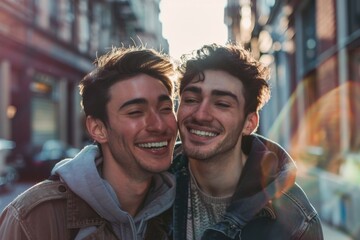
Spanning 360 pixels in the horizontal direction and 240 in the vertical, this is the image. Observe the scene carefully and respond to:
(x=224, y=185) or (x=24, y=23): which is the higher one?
(x=24, y=23)

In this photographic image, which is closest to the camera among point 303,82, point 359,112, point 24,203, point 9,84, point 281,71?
point 24,203

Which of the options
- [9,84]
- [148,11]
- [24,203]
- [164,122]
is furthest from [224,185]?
[148,11]

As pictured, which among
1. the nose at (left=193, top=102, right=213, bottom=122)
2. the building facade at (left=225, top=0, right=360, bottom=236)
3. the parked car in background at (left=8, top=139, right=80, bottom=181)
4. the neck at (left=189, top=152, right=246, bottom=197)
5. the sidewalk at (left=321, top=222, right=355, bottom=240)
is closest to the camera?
the nose at (left=193, top=102, right=213, bottom=122)

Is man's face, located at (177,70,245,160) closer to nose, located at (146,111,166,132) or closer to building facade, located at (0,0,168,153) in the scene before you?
nose, located at (146,111,166,132)

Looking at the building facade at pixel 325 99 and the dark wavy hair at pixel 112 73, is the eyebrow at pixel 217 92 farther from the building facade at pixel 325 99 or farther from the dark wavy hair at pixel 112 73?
the building facade at pixel 325 99

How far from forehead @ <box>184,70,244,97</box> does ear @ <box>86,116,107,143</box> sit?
612 mm

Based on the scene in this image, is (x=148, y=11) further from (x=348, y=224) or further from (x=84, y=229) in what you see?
(x=84, y=229)

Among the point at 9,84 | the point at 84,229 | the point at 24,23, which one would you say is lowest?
the point at 84,229

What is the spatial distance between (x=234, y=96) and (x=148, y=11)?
66.6 metres

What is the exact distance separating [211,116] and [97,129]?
2.25 ft

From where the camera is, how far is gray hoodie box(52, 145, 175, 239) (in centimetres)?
265

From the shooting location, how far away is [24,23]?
21234 mm

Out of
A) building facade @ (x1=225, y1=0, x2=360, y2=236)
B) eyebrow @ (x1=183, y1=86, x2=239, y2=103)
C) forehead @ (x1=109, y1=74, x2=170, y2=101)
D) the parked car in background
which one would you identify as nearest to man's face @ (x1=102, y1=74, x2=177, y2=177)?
forehead @ (x1=109, y1=74, x2=170, y2=101)

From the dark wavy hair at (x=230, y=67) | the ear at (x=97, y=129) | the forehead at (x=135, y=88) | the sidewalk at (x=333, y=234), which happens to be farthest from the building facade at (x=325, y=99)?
the ear at (x=97, y=129)
